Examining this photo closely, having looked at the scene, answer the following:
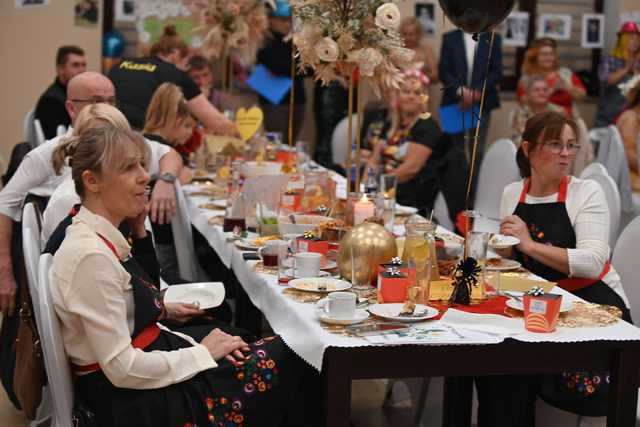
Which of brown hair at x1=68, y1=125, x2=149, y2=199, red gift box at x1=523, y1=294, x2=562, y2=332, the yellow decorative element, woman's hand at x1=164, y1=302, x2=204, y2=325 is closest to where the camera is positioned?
red gift box at x1=523, y1=294, x2=562, y2=332

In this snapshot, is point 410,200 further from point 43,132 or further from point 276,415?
point 276,415

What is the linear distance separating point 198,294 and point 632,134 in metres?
3.86

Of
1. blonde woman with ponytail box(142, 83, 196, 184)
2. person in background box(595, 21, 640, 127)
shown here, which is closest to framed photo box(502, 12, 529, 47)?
person in background box(595, 21, 640, 127)

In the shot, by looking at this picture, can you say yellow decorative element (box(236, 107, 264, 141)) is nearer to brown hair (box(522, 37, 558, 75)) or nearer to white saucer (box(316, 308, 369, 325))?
white saucer (box(316, 308, 369, 325))

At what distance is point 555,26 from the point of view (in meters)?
8.64

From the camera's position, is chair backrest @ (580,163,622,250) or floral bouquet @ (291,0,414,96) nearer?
floral bouquet @ (291,0,414,96)

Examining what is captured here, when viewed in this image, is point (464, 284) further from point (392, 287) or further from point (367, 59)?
point (367, 59)

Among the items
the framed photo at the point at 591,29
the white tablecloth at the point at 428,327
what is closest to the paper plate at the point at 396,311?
the white tablecloth at the point at 428,327

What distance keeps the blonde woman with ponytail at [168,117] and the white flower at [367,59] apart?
5.20 ft

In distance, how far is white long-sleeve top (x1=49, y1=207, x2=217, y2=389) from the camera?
2.24m

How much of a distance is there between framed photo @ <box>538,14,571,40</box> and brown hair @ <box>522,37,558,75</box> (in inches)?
28.1

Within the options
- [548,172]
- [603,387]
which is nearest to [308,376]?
[603,387]

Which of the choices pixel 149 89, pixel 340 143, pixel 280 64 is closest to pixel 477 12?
pixel 149 89

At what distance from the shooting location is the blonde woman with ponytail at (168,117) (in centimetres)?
466
